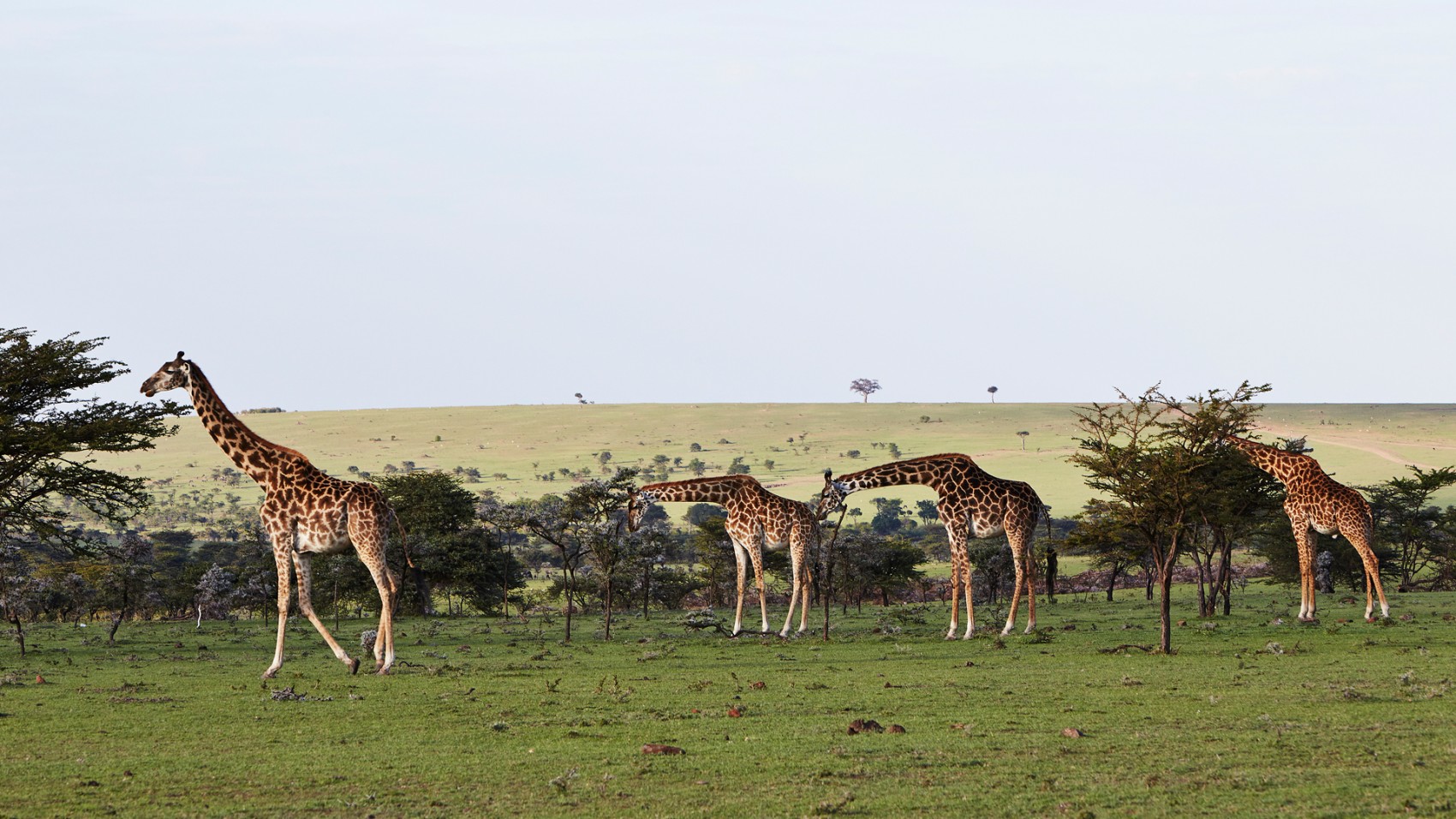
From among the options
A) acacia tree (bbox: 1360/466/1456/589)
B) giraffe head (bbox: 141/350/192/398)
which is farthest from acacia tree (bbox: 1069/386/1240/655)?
acacia tree (bbox: 1360/466/1456/589)

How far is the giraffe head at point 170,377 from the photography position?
22750 mm

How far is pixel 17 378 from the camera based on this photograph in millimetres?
27547

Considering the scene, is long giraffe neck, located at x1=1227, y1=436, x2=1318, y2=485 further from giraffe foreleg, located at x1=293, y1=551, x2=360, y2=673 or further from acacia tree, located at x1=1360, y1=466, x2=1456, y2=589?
giraffe foreleg, located at x1=293, y1=551, x2=360, y2=673

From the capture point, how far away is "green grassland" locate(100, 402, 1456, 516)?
113312mm

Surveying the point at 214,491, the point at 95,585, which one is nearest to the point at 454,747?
the point at 95,585

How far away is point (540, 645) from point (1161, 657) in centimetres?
1333

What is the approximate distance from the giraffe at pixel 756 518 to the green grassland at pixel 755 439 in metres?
64.3

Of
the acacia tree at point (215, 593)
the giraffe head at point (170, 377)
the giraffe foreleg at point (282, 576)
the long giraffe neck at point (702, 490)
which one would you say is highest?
the giraffe head at point (170, 377)

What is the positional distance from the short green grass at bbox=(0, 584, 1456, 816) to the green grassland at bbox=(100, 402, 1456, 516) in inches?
2808

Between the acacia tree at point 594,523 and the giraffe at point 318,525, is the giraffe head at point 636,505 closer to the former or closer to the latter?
the acacia tree at point 594,523

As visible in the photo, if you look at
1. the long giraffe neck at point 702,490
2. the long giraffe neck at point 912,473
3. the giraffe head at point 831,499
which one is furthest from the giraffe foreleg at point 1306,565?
the long giraffe neck at point 702,490

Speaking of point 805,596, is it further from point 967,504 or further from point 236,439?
point 236,439

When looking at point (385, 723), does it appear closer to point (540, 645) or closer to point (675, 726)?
point (675, 726)

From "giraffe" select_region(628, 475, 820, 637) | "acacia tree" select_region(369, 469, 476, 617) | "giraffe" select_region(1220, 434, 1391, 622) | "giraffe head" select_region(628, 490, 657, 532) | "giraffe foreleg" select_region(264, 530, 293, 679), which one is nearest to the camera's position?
"giraffe foreleg" select_region(264, 530, 293, 679)
